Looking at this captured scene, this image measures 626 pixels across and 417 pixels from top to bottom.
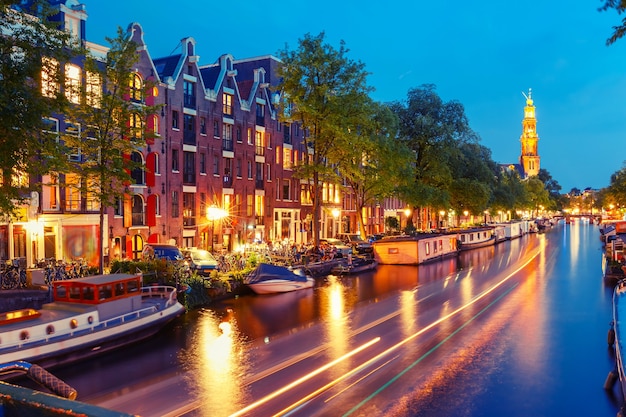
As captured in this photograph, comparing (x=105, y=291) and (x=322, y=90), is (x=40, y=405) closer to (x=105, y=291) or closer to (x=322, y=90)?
(x=105, y=291)

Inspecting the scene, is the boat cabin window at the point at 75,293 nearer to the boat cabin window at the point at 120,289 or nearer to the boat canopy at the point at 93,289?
the boat canopy at the point at 93,289

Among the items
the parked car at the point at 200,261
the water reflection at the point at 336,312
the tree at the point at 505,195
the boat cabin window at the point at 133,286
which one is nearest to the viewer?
the water reflection at the point at 336,312

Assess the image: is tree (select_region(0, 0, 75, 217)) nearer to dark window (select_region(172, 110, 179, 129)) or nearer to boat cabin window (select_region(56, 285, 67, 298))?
boat cabin window (select_region(56, 285, 67, 298))

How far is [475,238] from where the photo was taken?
71125mm

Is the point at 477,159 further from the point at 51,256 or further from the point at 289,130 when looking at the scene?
the point at 51,256

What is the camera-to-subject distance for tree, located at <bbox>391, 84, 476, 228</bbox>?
62.9 meters

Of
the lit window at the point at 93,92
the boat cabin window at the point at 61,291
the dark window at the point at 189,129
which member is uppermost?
the dark window at the point at 189,129

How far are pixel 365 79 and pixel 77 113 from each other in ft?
79.1

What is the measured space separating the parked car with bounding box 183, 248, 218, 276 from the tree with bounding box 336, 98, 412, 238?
52.5 ft

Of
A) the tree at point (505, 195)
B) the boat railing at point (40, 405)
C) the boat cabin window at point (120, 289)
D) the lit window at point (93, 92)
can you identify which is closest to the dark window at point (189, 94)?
the lit window at point (93, 92)

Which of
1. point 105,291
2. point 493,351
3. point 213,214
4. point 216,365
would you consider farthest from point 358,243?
point 216,365

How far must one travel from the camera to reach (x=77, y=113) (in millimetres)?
26031

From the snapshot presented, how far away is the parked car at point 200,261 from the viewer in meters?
33.6

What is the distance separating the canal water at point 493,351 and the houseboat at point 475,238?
29.1 metres
